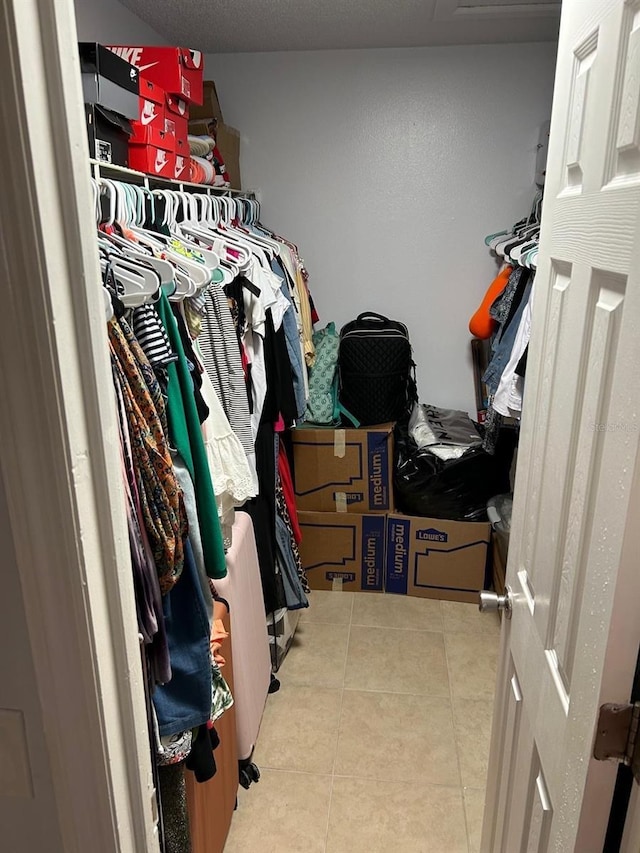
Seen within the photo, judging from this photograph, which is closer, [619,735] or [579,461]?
[619,735]

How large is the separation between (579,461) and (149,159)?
1.63 metres

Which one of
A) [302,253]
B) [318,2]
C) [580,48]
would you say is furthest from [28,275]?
[302,253]

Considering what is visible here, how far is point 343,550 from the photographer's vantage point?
10.3ft

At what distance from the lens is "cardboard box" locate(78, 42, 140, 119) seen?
1595 millimetres

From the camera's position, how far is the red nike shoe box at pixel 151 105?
1.88m

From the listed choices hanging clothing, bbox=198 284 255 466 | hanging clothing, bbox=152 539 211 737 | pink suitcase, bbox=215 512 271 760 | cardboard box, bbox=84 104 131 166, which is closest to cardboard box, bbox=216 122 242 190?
cardboard box, bbox=84 104 131 166

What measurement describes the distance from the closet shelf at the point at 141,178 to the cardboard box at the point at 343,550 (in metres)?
1.51

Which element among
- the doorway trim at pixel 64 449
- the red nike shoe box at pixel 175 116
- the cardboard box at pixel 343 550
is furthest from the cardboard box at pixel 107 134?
the cardboard box at pixel 343 550

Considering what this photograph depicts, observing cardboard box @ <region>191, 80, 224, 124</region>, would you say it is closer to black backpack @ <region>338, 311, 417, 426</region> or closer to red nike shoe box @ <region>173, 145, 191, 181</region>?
red nike shoe box @ <region>173, 145, 191, 181</region>

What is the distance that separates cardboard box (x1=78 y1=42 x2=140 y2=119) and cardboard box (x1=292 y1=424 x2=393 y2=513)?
62.9 inches

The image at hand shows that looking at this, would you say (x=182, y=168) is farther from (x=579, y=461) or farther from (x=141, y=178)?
(x=579, y=461)

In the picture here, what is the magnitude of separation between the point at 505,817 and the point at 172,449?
3.33ft

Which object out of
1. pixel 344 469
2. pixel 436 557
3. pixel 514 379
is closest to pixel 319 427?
pixel 344 469

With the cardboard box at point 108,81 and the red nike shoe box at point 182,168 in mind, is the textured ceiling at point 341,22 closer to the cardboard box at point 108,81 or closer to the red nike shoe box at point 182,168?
the red nike shoe box at point 182,168
